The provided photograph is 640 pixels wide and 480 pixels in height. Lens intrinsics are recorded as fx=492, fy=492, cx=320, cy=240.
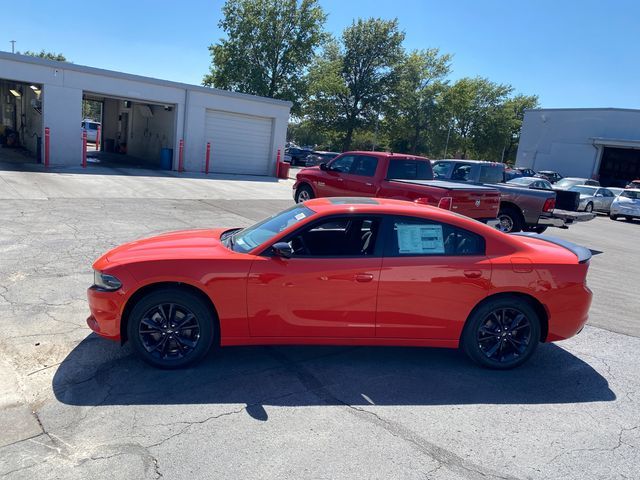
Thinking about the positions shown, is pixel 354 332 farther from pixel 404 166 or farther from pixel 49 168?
pixel 49 168

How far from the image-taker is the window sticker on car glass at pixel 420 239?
444 cm

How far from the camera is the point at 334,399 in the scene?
3.91 meters

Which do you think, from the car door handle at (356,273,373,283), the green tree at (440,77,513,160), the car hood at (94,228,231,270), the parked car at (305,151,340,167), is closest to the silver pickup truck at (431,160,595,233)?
the car door handle at (356,273,373,283)

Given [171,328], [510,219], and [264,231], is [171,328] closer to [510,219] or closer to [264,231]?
[264,231]

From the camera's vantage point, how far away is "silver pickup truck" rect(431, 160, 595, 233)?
11.6m

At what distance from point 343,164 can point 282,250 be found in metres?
8.05

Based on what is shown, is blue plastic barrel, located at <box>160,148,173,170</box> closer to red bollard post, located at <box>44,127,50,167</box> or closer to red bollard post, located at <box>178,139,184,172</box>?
red bollard post, located at <box>178,139,184,172</box>

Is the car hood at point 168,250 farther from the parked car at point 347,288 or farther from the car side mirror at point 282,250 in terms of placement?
the car side mirror at point 282,250

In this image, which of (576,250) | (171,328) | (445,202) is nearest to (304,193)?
(445,202)

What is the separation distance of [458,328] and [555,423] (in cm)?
108

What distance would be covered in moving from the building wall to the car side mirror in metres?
37.8

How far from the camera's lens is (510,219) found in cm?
1247

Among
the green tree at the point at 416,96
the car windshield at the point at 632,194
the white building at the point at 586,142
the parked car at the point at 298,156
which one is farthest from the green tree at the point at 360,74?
the car windshield at the point at 632,194

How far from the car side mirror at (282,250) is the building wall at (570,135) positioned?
37842 millimetres
